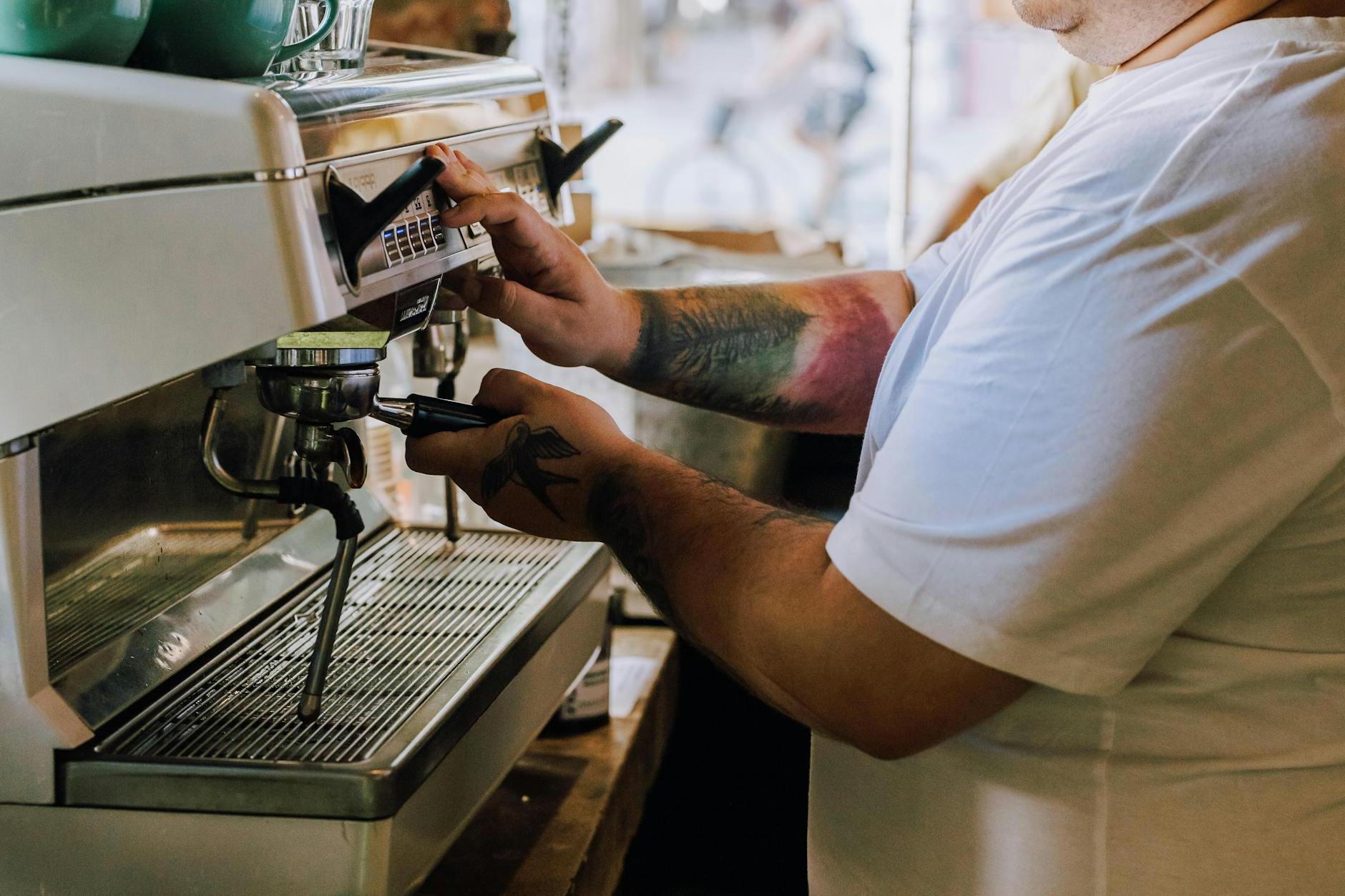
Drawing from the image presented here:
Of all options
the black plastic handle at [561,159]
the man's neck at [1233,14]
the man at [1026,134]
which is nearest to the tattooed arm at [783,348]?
the black plastic handle at [561,159]

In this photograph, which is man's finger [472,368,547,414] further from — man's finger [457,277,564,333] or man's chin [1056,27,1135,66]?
man's chin [1056,27,1135,66]

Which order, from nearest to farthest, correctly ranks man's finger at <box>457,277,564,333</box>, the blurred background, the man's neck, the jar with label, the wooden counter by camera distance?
the man's neck → man's finger at <box>457,277,564,333</box> → the wooden counter → the jar with label → the blurred background

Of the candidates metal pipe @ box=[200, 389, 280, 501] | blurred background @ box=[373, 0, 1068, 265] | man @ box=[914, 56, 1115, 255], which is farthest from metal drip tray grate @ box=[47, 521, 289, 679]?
blurred background @ box=[373, 0, 1068, 265]

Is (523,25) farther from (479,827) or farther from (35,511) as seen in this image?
(35,511)

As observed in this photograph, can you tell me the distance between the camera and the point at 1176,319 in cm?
61

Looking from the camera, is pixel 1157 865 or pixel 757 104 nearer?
pixel 1157 865

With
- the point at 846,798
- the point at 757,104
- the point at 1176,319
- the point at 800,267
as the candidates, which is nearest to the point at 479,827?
the point at 846,798

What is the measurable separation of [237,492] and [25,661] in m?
0.17

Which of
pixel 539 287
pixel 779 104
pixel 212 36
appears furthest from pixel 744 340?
pixel 779 104

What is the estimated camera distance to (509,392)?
2.86ft

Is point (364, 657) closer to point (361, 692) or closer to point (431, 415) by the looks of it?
point (361, 692)

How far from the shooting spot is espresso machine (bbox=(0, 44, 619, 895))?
0.65m

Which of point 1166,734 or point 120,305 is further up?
point 120,305

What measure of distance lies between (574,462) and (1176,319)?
375 mm
